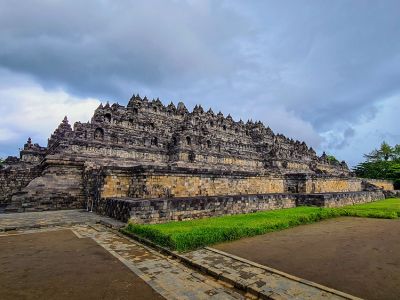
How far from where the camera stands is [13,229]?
9109mm

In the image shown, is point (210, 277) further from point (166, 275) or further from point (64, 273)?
point (64, 273)

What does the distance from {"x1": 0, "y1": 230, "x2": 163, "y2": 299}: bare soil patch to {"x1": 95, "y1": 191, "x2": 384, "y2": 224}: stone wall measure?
7.47 ft

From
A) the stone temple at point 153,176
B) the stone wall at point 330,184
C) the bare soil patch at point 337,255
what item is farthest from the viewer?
the stone wall at point 330,184

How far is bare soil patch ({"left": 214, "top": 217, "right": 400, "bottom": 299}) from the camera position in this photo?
180 inches

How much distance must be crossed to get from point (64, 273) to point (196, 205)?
6.25 meters

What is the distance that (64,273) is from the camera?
5086mm

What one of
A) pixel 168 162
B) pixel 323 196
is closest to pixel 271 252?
pixel 323 196

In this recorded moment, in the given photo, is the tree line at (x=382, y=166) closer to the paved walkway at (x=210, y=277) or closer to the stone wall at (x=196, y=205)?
the stone wall at (x=196, y=205)

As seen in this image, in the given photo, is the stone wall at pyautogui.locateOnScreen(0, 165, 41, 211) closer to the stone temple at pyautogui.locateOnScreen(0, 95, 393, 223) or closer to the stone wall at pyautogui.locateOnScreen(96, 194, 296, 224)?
the stone temple at pyautogui.locateOnScreen(0, 95, 393, 223)

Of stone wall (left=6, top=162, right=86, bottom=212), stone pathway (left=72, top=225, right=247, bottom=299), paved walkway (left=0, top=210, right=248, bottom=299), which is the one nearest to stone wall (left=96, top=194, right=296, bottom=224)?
paved walkway (left=0, top=210, right=248, bottom=299)

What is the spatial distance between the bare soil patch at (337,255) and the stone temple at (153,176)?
3.86 meters

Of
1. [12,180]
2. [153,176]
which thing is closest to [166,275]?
[153,176]

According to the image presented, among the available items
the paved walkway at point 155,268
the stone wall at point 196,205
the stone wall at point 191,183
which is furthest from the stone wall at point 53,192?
A: the paved walkway at point 155,268

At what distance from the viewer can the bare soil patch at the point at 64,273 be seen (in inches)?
167
